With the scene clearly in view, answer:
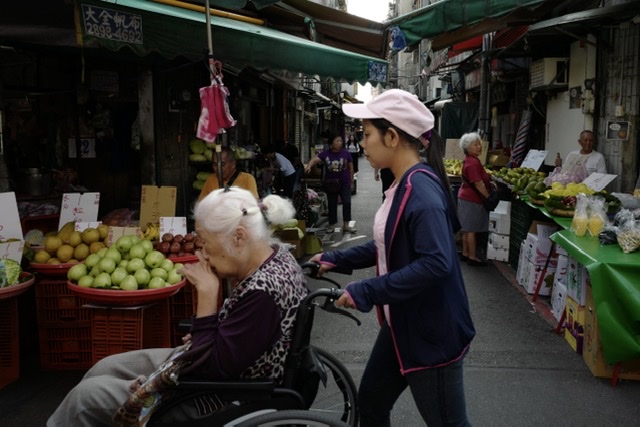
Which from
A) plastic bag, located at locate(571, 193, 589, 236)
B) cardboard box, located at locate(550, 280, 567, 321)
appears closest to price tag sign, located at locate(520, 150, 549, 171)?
cardboard box, located at locate(550, 280, 567, 321)

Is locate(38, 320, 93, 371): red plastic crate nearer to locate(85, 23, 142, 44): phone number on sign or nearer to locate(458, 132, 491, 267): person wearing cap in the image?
locate(85, 23, 142, 44): phone number on sign

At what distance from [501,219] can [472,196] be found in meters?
0.62

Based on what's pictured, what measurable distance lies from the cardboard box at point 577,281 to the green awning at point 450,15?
4111mm

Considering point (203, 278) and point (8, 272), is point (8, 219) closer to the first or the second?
point (8, 272)

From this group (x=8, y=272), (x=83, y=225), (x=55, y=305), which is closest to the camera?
(x=8, y=272)

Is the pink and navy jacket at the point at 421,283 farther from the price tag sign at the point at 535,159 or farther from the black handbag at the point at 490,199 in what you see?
the price tag sign at the point at 535,159

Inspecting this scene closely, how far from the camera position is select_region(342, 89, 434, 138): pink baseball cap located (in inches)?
101

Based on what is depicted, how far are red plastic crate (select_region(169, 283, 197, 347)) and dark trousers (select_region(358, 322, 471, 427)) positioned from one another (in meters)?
2.37

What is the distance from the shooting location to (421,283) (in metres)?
2.38

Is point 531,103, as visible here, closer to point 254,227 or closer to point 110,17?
point 110,17

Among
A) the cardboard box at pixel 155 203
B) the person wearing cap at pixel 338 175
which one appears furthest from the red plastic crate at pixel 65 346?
the person wearing cap at pixel 338 175

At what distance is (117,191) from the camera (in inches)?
326

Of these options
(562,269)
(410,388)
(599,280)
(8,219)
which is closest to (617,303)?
(599,280)

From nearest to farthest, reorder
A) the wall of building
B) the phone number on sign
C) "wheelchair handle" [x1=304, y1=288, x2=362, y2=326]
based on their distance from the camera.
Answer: "wheelchair handle" [x1=304, y1=288, x2=362, y2=326]
the phone number on sign
the wall of building
